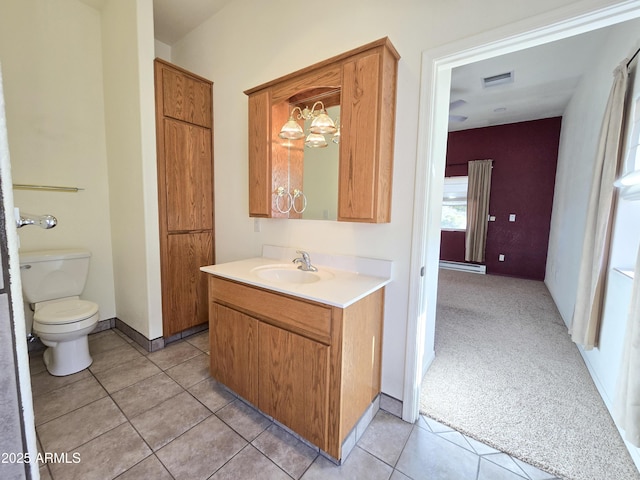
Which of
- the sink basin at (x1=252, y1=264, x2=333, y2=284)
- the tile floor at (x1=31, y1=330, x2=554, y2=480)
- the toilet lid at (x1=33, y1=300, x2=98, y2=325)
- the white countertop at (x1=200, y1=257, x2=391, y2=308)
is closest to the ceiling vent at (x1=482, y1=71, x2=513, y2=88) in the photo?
the white countertop at (x1=200, y1=257, x2=391, y2=308)

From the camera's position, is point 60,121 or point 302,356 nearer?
point 302,356

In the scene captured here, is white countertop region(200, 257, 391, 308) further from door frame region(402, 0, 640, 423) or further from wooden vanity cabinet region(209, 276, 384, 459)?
door frame region(402, 0, 640, 423)

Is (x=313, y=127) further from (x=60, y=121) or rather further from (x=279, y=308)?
(x=60, y=121)

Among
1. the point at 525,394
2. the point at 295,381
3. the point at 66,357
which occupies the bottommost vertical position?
the point at 525,394

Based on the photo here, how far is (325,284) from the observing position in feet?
4.88

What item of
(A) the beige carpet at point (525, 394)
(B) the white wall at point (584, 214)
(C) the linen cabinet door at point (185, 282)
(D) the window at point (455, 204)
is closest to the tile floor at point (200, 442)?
(A) the beige carpet at point (525, 394)

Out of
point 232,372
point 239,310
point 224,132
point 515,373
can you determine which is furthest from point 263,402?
point 224,132

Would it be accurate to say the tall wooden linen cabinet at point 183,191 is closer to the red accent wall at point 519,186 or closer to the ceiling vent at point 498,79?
the ceiling vent at point 498,79

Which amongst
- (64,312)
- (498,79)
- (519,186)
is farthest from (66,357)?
(519,186)

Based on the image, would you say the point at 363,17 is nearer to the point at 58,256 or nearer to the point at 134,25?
the point at 134,25

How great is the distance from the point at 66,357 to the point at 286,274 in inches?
66.7

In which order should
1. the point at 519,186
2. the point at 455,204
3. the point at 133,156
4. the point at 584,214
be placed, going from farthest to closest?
the point at 455,204, the point at 519,186, the point at 584,214, the point at 133,156

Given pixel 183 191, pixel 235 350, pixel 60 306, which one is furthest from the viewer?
pixel 183 191

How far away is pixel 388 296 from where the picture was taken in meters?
1.65
